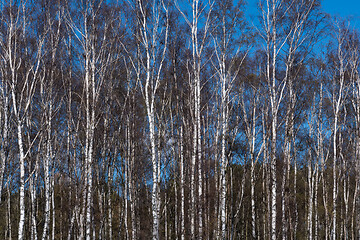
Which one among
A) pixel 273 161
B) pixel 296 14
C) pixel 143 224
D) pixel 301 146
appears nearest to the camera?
pixel 273 161

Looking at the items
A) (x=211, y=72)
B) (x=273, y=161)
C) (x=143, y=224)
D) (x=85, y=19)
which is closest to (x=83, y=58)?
(x=85, y=19)

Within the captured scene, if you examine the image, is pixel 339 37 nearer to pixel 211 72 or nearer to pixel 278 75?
pixel 278 75

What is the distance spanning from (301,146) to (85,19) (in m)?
13.2

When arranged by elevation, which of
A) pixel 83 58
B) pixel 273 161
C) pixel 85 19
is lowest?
pixel 273 161

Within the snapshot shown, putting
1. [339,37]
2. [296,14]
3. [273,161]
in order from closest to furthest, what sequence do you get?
[273,161], [296,14], [339,37]

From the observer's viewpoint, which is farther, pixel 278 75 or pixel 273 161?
pixel 278 75

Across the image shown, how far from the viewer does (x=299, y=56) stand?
14320 millimetres

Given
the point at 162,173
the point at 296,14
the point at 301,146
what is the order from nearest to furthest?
the point at 296,14, the point at 162,173, the point at 301,146

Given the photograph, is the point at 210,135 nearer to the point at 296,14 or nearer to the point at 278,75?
the point at 278,75

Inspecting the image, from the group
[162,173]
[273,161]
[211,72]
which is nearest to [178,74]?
[211,72]

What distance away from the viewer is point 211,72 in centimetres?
1897

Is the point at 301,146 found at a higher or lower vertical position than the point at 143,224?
higher

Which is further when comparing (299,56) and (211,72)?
(211,72)

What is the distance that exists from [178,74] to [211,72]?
2.97m
